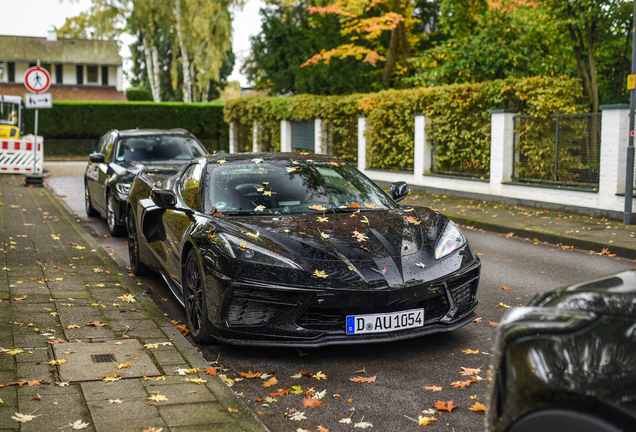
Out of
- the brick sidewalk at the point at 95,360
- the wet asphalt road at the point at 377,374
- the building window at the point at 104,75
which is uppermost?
the building window at the point at 104,75

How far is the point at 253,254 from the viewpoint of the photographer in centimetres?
503

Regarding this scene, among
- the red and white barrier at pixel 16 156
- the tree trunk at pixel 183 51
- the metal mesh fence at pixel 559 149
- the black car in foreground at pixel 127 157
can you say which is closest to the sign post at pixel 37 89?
the red and white barrier at pixel 16 156

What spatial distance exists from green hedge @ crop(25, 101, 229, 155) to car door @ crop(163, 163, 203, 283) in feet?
118

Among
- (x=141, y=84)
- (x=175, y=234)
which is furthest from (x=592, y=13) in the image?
(x=141, y=84)

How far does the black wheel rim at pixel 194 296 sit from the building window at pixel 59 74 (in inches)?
2404

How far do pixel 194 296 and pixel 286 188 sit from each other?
4.22ft

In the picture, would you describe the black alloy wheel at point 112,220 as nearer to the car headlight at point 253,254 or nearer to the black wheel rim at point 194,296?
the black wheel rim at point 194,296

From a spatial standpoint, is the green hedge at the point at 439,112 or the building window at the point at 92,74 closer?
the green hedge at the point at 439,112

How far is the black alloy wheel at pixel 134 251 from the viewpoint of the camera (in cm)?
820

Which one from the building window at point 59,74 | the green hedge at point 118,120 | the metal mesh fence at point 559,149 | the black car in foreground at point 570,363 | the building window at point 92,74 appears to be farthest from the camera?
the building window at point 92,74

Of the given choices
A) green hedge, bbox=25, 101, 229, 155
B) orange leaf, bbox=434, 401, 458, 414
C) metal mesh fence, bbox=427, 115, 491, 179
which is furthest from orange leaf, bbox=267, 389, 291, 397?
green hedge, bbox=25, 101, 229, 155

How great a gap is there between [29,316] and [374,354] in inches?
111

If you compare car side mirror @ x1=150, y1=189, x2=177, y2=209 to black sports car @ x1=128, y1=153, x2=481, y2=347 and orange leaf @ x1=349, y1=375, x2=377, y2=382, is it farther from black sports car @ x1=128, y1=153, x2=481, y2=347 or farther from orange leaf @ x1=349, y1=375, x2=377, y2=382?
orange leaf @ x1=349, y1=375, x2=377, y2=382

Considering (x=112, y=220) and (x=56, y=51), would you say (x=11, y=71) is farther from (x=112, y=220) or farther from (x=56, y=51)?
(x=112, y=220)
